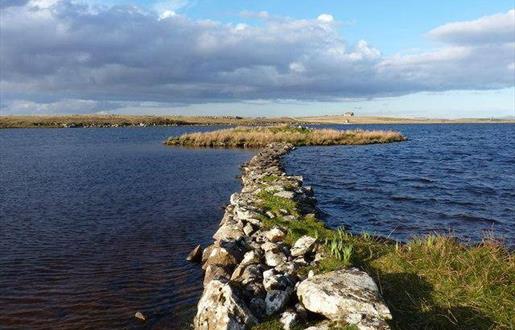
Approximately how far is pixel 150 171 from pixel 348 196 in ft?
71.4

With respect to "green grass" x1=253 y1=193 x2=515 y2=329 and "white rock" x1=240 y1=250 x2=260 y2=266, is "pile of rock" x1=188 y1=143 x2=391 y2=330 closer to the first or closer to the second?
"white rock" x1=240 y1=250 x2=260 y2=266

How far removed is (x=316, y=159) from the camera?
2088 inches

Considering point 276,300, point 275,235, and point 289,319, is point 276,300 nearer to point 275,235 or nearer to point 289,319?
point 289,319

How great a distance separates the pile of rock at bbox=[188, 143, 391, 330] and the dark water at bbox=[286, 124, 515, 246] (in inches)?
Result: 250

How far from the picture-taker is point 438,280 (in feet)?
37.1

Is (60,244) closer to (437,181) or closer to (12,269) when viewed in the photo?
(12,269)

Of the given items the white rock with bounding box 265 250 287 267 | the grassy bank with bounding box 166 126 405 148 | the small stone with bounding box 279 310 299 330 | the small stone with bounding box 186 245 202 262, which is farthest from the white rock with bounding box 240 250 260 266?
the grassy bank with bounding box 166 126 405 148

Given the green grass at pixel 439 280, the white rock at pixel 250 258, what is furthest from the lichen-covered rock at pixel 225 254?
the green grass at pixel 439 280

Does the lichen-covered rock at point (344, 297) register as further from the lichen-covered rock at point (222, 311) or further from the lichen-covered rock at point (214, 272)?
the lichen-covered rock at point (214, 272)

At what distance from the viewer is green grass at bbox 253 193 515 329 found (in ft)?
32.2

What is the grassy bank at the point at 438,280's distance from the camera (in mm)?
9812

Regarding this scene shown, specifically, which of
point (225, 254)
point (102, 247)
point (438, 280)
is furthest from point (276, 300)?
point (102, 247)

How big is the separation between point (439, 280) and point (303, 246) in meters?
4.15

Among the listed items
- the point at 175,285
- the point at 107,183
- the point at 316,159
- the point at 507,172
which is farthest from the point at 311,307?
the point at 316,159
